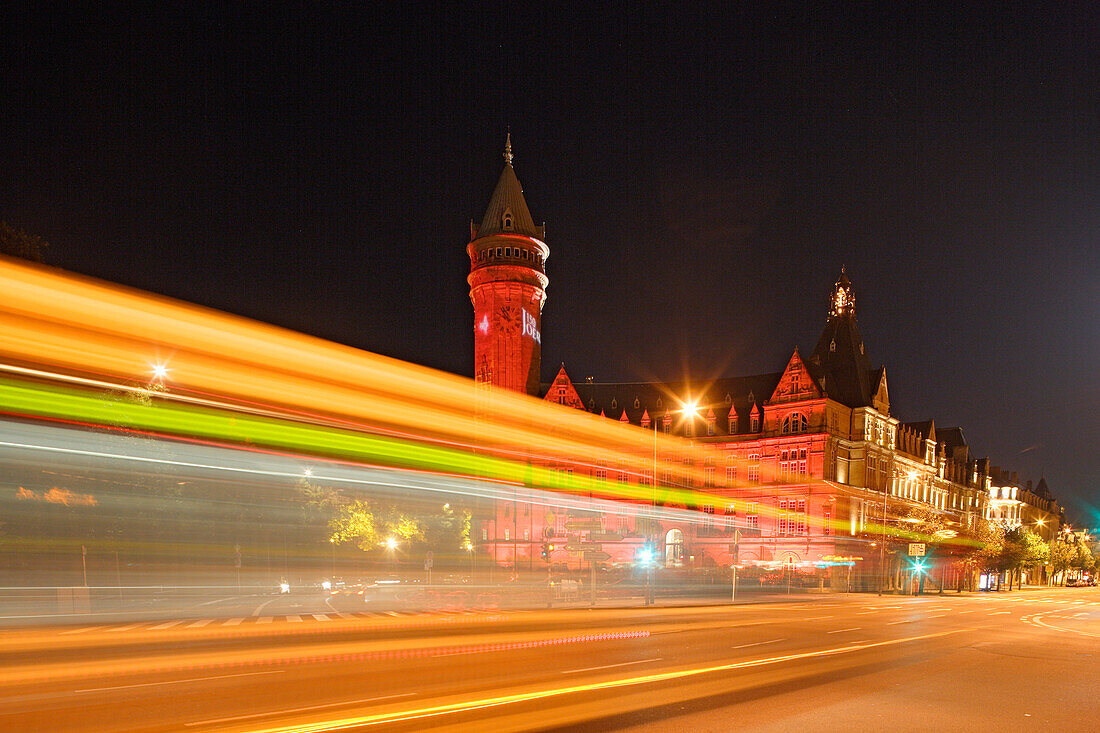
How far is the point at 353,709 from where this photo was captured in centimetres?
1109

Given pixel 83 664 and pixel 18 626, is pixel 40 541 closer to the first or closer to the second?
pixel 18 626

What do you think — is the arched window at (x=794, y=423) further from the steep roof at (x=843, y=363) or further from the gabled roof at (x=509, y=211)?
the gabled roof at (x=509, y=211)

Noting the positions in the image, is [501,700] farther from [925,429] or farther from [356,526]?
[925,429]

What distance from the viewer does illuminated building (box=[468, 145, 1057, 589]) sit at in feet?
267

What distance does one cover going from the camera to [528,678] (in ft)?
46.1

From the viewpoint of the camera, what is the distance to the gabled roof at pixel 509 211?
85.8 meters

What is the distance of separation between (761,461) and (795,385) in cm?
969

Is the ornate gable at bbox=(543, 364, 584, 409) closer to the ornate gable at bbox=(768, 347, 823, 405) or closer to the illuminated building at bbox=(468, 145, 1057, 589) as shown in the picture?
the illuminated building at bbox=(468, 145, 1057, 589)

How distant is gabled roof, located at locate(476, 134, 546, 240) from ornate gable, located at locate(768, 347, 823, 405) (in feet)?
107

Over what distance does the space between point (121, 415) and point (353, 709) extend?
14.6 m

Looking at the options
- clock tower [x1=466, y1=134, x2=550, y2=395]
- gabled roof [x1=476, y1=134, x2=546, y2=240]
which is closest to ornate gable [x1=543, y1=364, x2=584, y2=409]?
clock tower [x1=466, y1=134, x2=550, y2=395]

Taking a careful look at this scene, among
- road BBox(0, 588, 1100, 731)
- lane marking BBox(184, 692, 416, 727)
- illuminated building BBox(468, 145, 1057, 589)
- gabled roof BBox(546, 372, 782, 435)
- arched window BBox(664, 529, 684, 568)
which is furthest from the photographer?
gabled roof BBox(546, 372, 782, 435)

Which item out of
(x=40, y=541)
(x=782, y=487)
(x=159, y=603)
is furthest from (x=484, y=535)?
(x=40, y=541)

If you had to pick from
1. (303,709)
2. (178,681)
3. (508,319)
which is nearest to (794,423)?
(508,319)
